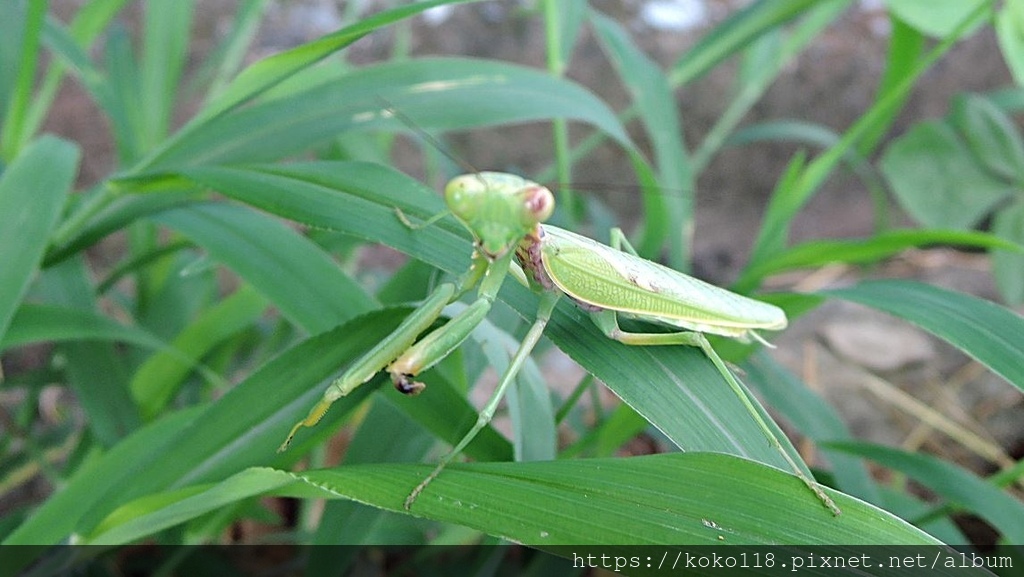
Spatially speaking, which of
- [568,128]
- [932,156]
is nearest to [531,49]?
[568,128]

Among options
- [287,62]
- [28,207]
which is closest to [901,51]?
[287,62]

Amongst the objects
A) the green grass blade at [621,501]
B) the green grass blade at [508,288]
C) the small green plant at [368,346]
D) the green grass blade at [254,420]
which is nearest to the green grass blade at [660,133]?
the small green plant at [368,346]

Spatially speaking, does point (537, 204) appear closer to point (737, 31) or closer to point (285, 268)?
point (285, 268)

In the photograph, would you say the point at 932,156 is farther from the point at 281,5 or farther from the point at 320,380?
the point at 281,5

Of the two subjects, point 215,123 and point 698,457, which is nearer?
point 698,457

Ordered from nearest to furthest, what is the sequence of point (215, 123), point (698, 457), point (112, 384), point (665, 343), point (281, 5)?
point (698, 457), point (665, 343), point (215, 123), point (112, 384), point (281, 5)

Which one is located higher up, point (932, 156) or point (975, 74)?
point (975, 74)

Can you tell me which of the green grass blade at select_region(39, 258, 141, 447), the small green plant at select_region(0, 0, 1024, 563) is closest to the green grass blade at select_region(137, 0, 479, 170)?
the small green plant at select_region(0, 0, 1024, 563)

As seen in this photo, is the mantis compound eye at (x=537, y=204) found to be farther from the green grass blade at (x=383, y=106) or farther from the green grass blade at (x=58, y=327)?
the green grass blade at (x=58, y=327)
